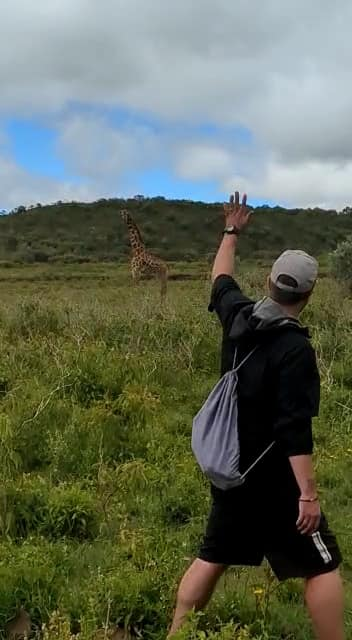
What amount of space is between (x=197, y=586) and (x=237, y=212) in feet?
5.38

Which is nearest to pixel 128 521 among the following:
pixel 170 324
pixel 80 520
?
pixel 80 520

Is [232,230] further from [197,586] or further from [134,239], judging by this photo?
[134,239]

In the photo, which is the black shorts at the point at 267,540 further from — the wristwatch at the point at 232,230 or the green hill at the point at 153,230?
the green hill at the point at 153,230

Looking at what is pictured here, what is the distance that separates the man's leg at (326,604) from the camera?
3.29m

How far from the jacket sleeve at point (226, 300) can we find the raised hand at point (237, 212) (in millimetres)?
248

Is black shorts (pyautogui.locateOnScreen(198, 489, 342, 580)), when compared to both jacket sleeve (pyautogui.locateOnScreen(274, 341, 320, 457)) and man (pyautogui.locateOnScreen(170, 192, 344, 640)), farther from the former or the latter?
jacket sleeve (pyautogui.locateOnScreen(274, 341, 320, 457))

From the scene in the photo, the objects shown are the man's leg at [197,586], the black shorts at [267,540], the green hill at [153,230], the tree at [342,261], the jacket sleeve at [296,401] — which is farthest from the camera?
the green hill at [153,230]

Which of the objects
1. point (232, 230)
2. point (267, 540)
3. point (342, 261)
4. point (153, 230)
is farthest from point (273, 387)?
point (153, 230)

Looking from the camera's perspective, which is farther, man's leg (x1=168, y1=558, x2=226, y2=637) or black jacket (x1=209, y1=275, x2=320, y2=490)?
man's leg (x1=168, y1=558, x2=226, y2=637)

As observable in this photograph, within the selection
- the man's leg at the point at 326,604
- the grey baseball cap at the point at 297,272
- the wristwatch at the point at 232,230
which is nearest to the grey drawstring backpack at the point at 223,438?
the grey baseball cap at the point at 297,272

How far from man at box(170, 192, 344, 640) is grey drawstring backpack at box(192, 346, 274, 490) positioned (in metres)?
0.03

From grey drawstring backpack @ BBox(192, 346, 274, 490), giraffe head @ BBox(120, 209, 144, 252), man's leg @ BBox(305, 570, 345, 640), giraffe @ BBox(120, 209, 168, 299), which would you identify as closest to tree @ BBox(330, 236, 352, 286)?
giraffe head @ BBox(120, 209, 144, 252)

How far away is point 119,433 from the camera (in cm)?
693

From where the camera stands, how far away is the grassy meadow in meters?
4.00
